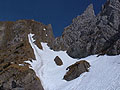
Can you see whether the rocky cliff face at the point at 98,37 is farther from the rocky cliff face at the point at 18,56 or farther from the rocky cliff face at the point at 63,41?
the rocky cliff face at the point at 18,56

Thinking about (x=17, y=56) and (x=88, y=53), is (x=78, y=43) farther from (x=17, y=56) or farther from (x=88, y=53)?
(x=17, y=56)

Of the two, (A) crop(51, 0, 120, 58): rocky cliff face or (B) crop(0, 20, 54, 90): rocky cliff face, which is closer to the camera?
(B) crop(0, 20, 54, 90): rocky cliff face

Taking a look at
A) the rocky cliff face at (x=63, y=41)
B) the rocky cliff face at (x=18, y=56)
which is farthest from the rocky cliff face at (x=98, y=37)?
the rocky cliff face at (x=18, y=56)

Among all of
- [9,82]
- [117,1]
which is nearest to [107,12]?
[117,1]

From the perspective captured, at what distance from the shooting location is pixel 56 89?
96.4 ft

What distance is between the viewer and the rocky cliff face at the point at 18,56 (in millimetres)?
29461

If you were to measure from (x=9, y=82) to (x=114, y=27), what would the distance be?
44620mm

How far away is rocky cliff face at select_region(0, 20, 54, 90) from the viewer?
29461 mm

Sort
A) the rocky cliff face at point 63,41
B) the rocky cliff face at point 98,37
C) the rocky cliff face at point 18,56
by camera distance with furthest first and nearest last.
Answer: the rocky cliff face at point 98,37
the rocky cliff face at point 63,41
the rocky cliff face at point 18,56

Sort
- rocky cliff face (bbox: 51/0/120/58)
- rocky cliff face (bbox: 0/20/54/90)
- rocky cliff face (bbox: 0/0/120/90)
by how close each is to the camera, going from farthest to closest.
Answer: rocky cliff face (bbox: 51/0/120/58)
rocky cliff face (bbox: 0/0/120/90)
rocky cliff face (bbox: 0/20/54/90)

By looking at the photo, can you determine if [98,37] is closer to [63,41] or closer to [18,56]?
[63,41]

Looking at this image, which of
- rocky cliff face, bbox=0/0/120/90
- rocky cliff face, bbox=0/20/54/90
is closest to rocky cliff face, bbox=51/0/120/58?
rocky cliff face, bbox=0/0/120/90

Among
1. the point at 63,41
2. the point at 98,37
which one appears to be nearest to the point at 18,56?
the point at 98,37

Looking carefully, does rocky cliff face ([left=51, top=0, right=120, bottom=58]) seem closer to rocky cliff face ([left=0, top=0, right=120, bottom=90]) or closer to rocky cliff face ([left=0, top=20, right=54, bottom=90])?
rocky cliff face ([left=0, top=0, right=120, bottom=90])
